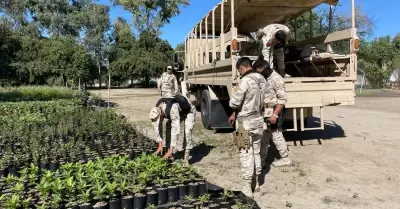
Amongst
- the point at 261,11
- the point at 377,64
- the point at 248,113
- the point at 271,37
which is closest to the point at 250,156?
the point at 248,113

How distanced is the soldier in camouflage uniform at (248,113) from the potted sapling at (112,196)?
5.13 ft

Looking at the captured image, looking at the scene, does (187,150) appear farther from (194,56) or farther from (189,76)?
(189,76)

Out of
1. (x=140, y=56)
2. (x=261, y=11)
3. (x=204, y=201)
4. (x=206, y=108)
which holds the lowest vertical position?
(x=204, y=201)

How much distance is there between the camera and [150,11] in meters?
46.8

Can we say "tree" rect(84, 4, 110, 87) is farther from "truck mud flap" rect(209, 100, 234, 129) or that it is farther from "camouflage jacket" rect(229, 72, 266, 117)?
"camouflage jacket" rect(229, 72, 266, 117)

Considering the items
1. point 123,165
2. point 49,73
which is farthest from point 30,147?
point 49,73

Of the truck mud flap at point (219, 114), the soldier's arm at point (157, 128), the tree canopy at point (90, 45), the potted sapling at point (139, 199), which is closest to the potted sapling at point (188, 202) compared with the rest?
the potted sapling at point (139, 199)

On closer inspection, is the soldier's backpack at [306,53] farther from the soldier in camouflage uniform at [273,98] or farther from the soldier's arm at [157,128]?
the soldier's arm at [157,128]

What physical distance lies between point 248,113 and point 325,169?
2.03 m

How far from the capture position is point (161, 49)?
43.8m

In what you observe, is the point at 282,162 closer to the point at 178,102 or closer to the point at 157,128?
the point at 178,102

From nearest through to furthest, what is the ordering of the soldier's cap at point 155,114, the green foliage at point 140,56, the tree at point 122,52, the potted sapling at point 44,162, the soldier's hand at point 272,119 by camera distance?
the soldier's hand at point 272,119, the potted sapling at point 44,162, the soldier's cap at point 155,114, the green foliage at point 140,56, the tree at point 122,52

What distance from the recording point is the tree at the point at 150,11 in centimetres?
4616

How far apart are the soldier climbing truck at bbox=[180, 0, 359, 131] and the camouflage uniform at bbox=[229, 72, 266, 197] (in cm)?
195
